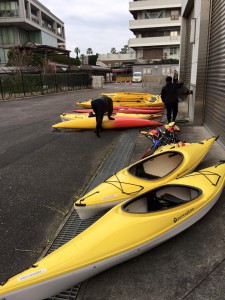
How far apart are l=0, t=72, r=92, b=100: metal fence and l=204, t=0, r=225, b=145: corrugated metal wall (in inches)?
751

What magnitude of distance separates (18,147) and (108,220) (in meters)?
6.23

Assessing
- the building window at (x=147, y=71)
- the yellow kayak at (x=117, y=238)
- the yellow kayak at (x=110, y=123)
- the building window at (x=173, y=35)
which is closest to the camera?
the yellow kayak at (x=117, y=238)

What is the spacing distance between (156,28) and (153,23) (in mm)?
1471

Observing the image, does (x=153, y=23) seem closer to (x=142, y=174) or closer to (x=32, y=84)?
(x=32, y=84)

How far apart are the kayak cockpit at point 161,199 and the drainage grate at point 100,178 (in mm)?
765

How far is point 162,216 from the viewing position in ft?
11.5

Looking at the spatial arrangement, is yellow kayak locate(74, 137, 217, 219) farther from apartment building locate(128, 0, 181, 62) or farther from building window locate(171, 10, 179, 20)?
building window locate(171, 10, 179, 20)

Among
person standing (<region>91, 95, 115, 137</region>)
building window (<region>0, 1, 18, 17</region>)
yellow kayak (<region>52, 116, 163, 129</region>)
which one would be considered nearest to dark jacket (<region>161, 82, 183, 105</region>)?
yellow kayak (<region>52, 116, 163, 129</region>)

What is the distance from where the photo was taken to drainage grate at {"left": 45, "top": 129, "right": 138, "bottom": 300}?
10.2 feet

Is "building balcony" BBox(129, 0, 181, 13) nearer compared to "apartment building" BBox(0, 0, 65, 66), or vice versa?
"apartment building" BBox(0, 0, 65, 66)

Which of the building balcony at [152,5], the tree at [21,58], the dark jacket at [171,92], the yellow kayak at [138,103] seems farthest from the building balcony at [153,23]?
the dark jacket at [171,92]

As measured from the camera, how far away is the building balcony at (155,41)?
5719 cm

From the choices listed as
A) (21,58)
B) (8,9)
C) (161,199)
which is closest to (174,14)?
(8,9)

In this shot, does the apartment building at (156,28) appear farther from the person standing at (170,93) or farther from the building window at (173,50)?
the person standing at (170,93)
